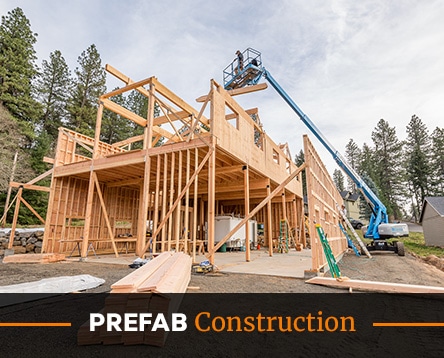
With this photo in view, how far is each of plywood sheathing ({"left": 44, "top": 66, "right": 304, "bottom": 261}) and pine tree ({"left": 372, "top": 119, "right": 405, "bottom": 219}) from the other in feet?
122

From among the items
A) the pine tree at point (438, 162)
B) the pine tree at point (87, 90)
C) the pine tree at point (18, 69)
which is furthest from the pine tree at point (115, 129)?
the pine tree at point (438, 162)

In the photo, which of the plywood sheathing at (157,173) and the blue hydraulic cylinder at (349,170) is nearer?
the plywood sheathing at (157,173)

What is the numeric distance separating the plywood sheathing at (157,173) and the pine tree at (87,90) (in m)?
16.9

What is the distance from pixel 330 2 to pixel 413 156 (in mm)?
44899

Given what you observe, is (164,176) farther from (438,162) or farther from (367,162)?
(438,162)

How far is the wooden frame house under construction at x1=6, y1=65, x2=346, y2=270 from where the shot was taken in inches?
322

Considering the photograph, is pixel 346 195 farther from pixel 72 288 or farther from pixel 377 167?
pixel 72 288

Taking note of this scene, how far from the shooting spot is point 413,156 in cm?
4097

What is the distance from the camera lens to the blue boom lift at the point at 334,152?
470 inches

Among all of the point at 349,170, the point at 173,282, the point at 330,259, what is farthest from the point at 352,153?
the point at 173,282

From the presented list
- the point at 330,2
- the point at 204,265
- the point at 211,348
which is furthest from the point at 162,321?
the point at 330,2

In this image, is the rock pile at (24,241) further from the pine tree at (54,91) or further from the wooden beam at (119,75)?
the pine tree at (54,91)

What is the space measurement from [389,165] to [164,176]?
48.4 metres

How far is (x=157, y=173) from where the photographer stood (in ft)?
28.5
